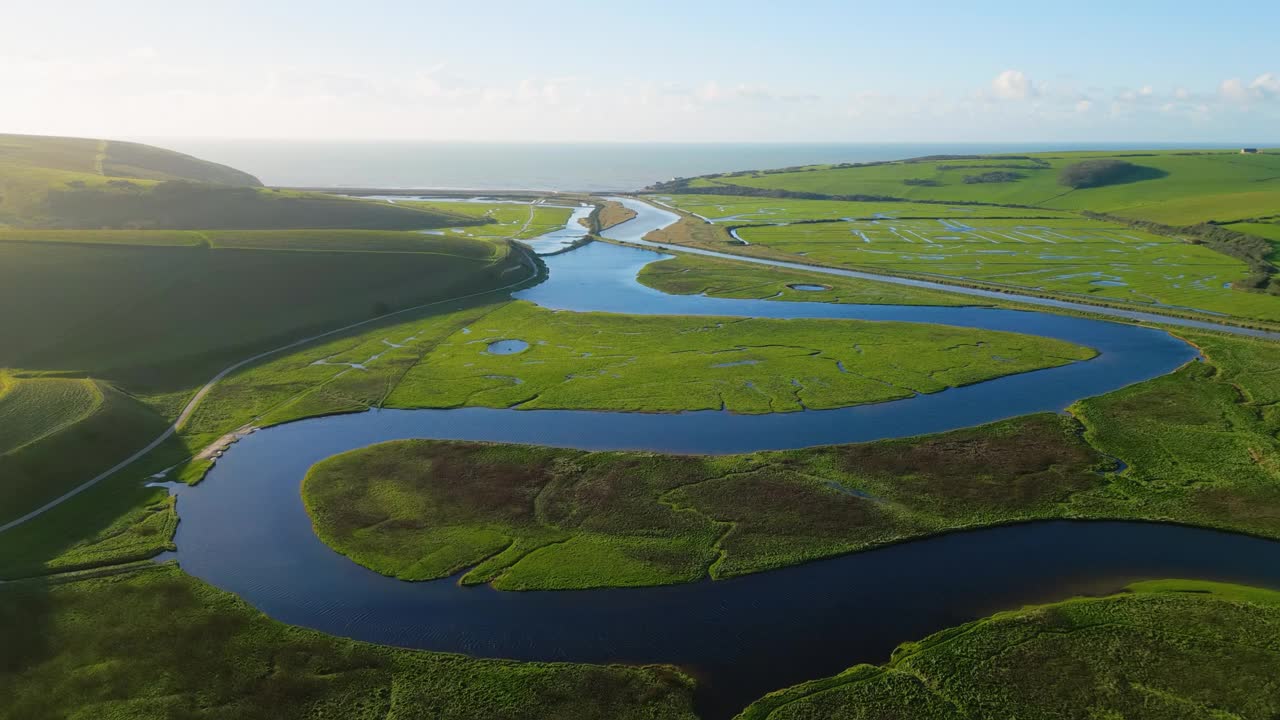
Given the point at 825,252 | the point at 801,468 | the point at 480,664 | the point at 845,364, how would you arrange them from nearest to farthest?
the point at 480,664, the point at 801,468, the point at 845,364, the point at 825,252

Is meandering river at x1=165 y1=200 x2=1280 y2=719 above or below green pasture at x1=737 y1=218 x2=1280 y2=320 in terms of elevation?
below

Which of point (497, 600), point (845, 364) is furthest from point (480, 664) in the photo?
point (845, 364)

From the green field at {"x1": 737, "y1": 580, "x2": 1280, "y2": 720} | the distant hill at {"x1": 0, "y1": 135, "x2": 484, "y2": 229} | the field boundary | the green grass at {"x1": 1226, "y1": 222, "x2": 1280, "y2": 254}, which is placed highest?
the distant hill at {"x1": 0, "y1": 135, "x2": 484, "y2": 229}

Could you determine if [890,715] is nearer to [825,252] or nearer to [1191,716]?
[1191,716]

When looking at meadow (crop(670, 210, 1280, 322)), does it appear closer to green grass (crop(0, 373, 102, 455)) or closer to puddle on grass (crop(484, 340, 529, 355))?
puddle on grass (crop(484, 340, 529, 355))

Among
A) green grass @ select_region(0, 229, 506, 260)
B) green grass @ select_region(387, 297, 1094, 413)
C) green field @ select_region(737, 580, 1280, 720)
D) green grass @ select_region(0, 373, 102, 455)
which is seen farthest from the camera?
green grass @ select_region(0, 229, 506, 260)

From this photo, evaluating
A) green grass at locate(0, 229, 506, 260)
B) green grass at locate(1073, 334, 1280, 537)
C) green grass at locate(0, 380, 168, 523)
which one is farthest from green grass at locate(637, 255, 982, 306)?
green grass at locate(0, 380, 168, 523)
